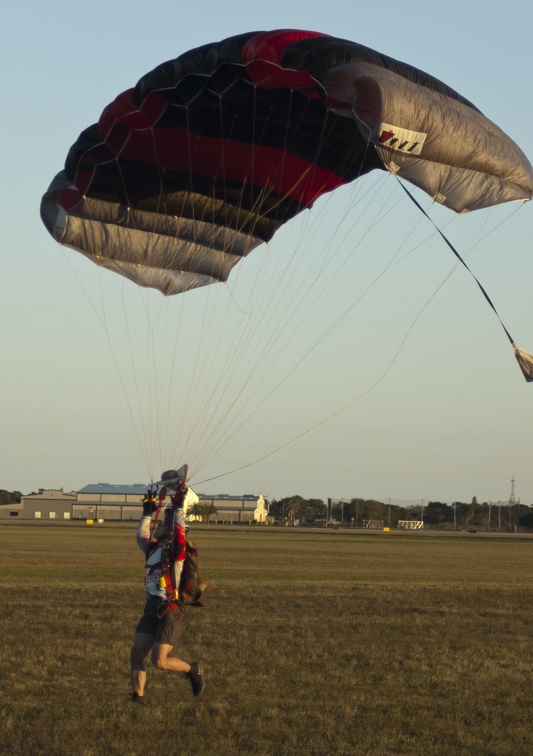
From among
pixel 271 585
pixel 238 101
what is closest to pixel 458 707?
pixel 238 101

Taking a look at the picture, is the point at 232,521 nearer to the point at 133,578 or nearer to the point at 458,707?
the point at 133,578

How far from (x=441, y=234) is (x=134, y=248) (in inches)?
210

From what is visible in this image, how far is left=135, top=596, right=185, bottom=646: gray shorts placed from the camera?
869 centimetres

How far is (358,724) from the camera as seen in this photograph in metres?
8.41

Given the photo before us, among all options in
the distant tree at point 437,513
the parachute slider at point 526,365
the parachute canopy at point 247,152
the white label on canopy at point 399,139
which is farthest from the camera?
the distant tree at point 437,513

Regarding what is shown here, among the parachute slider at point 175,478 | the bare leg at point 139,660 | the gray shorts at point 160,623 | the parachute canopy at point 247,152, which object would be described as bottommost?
the bare leg at point 139,660

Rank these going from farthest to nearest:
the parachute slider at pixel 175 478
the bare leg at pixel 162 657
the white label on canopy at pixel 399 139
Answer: the white label on canopy at pixel 399 139 → the parachute slider at pixel 175 478 → the bare leg at pixel 162 657

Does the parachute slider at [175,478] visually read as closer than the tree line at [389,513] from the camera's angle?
Yes

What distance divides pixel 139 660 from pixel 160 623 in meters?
0.35

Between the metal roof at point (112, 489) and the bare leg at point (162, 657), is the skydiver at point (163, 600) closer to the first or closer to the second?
the bare leg at point (162, 657)

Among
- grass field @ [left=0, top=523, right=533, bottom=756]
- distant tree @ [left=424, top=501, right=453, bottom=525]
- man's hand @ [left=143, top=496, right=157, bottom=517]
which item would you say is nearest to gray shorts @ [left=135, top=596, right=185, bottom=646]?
grass field @ [left=0, top=523, right=533, bottom=756]

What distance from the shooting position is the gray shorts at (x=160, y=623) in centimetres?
869

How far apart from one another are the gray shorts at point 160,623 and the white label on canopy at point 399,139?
4.66 meters

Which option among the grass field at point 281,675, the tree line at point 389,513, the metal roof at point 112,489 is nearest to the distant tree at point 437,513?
the tree line at point 389,513
